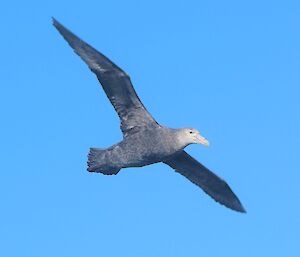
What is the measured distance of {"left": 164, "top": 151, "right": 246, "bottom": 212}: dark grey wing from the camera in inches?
1011

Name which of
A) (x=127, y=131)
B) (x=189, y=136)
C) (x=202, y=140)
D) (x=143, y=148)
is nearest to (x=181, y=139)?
(x=189, y=136)

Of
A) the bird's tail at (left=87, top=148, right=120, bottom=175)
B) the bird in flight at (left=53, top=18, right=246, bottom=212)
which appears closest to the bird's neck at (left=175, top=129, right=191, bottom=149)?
the bird in flight at (left=53, top=18, right=246, bottom=212)

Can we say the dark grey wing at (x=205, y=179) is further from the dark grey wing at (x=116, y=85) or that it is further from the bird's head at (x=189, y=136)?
the dark grey wing at (x=116, y=85)

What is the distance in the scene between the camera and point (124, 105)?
23.2 meters

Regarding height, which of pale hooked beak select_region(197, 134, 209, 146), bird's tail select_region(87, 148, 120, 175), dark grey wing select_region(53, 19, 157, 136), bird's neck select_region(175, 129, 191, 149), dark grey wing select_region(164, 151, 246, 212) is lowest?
bird's tail select_region(87, 148, 120, 175)

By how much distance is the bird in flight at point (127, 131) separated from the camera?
22.4 metres

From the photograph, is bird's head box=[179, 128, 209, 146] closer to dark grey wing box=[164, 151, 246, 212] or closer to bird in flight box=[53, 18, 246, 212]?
bird in flight box=[53, 18, 246, 212]

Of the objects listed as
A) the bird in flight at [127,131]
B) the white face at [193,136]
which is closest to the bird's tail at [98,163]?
the bird in flight at [127,131]

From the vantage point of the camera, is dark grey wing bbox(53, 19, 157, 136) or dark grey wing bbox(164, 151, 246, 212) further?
dark grey wing bbox(164, 151, 246, 212)

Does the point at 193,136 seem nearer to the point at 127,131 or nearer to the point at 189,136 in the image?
the point at 189,136

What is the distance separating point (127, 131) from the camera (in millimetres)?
23281

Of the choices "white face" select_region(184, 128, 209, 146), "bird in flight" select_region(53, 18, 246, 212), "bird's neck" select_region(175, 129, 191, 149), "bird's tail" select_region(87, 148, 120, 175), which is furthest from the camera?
"bird's tail" select_region(87, 148, 120, 175)

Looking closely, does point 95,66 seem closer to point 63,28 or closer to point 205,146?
point 63,28

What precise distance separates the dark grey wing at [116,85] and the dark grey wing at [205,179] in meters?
2.52
